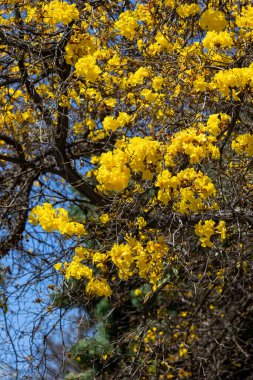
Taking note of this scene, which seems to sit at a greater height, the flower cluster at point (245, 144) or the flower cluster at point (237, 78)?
the flower cluster at point (237, 78)

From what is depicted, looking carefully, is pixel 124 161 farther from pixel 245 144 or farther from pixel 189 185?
pixel 245 144

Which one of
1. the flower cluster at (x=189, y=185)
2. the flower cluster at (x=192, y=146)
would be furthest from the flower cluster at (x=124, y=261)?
the flower cluster at (x=192, y=146)

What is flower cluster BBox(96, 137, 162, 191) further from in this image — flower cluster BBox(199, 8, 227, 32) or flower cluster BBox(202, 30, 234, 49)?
flower cluster BBox(199, 8, 227, 32)

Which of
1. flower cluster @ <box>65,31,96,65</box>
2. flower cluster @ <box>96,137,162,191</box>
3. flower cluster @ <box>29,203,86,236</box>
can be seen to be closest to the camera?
flower cluster @ <box>96,137,162,191</box>

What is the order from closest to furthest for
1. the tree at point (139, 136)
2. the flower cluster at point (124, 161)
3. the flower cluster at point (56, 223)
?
1. the flower cluster at point (124, 161)
2. the tree at point (139, 136)
3. the flower cluster at point (56, 223)

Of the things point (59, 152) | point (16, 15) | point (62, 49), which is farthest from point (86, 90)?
point (16, 15)

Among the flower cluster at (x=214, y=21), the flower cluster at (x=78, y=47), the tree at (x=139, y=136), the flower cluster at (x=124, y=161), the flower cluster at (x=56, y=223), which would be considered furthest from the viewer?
the flower cluster at (x=78, y=47)

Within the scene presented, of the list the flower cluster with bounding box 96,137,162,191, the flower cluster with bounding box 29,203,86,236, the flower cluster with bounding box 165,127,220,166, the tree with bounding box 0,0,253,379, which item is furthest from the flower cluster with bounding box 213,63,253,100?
the flower cluster with bounding box 29,203,86,236

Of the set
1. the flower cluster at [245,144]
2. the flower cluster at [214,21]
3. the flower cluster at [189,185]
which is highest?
the flower cluster at [214,21]

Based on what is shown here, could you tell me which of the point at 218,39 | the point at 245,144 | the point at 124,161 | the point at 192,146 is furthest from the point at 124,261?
the point at 218,39

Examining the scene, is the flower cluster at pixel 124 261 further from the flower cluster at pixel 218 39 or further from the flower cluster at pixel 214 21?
the flower cluster at pixel 214 21

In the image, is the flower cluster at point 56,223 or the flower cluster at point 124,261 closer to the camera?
the flower cluster at point 124,261

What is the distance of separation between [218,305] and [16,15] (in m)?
3.84

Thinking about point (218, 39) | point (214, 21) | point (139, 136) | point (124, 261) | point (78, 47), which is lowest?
point (124, 261)
